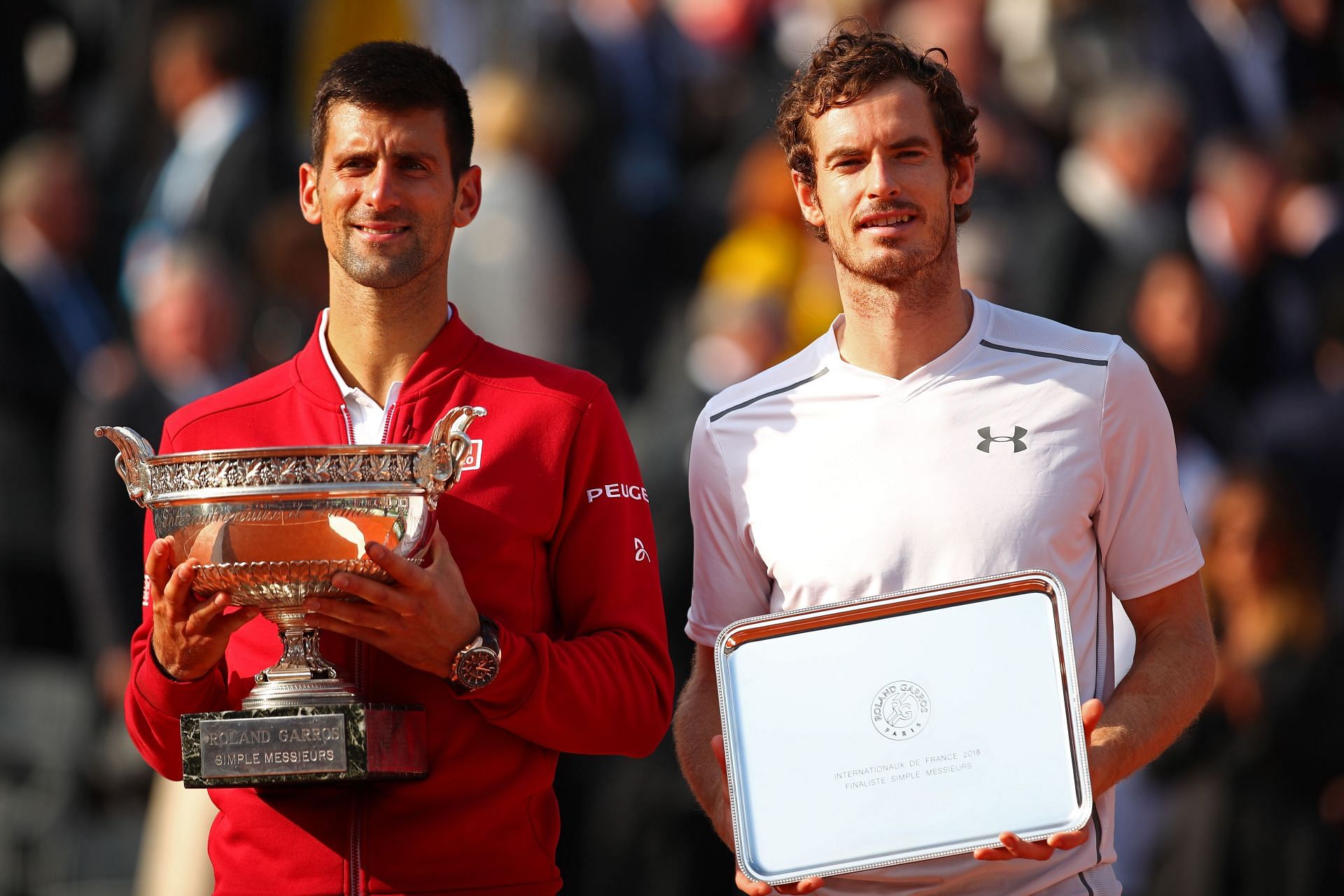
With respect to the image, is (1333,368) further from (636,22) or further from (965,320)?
(965,320)

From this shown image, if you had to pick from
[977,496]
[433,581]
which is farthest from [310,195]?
[977,496]

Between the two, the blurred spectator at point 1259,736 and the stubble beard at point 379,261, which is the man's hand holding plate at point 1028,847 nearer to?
the stubble beard at point 379,261

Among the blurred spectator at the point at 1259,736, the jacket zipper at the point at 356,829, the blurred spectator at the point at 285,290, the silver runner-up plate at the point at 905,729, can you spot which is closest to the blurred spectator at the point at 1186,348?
the blurred spectator at the point at 1259,736

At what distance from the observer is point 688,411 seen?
21.7 feet

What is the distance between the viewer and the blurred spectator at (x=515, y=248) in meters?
7.25

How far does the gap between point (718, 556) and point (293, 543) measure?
807 millimetres

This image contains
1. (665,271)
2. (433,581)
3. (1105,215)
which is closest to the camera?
(433,581)

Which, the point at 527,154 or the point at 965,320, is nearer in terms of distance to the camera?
the point at 965,320

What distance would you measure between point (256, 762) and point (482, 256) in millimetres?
4983

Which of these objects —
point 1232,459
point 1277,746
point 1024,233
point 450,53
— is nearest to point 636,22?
point 450,53

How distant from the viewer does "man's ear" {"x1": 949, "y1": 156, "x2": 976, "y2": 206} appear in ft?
9.57

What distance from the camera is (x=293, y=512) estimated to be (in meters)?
2.41

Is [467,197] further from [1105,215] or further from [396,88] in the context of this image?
[1105,215]

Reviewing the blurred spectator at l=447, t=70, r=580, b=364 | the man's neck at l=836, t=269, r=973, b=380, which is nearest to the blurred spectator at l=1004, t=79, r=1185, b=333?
the blurred spectator at l=447, t=70, r=580, b=364
